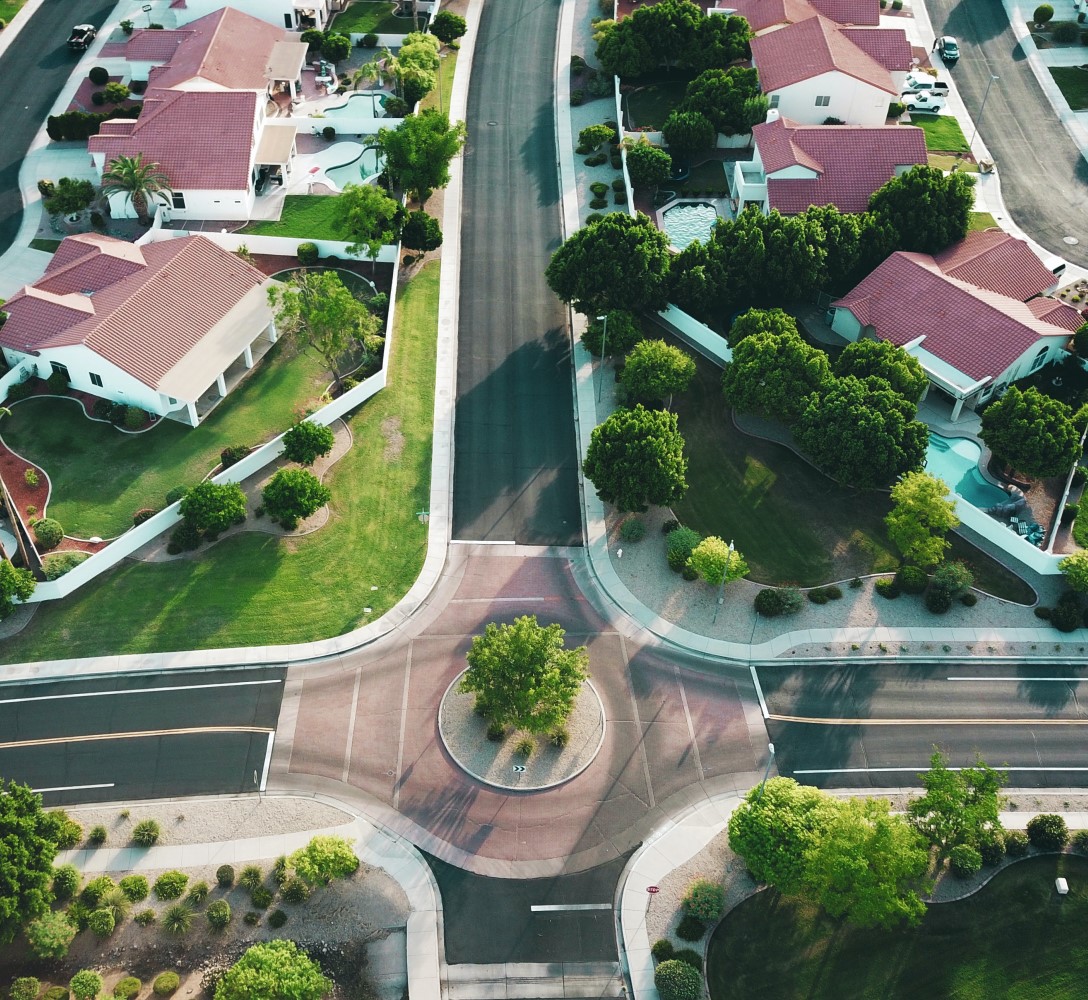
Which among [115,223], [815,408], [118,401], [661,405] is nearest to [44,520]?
[118,401]

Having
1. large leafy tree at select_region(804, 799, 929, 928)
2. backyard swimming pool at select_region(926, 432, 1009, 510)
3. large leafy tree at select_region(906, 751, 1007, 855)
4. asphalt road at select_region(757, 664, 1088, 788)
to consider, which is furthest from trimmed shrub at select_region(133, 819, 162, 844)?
backyard swimming pool at select_region(926, 432, 1009, 510)

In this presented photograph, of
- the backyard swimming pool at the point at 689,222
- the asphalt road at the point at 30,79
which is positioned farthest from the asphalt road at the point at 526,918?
the asphalt road at the point at 30,79

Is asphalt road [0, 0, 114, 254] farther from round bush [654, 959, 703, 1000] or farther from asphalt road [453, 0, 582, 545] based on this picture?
round bush [654, 959, 703, 1000]

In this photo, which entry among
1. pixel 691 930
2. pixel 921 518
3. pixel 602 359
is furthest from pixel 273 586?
pixel 921 518

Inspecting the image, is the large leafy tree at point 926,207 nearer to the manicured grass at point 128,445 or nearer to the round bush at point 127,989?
the manicured grass at point 128,445

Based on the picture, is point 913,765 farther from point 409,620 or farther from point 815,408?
point 409,620

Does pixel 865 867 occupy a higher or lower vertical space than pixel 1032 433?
lower

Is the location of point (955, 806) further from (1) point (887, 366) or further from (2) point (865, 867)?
(1) point (887, 366)
